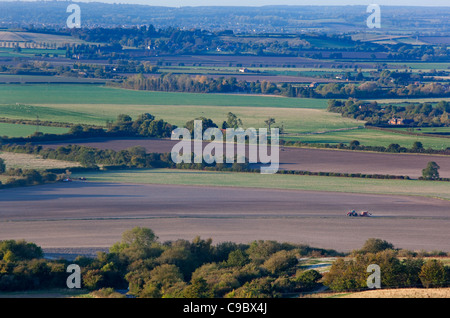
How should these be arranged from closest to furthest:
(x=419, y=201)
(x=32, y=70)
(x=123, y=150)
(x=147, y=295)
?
1. (x=147, y=295)
2. (x=419, y=201)
3. (x=123, y=150)
4. (x=32, y=70)

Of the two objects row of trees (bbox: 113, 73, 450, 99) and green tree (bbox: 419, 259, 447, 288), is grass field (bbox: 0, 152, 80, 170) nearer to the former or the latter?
green tree (bbox: 419, 259, 447, 288)

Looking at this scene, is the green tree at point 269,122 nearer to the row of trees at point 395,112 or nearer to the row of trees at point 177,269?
the row of trees at point 395,112

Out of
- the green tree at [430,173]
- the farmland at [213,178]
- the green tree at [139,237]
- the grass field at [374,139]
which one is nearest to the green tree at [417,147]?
the farmland at [213,178]

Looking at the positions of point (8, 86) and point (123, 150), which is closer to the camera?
point (123, 150)

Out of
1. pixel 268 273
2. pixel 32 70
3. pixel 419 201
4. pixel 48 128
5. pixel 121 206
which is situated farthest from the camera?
pixel 32 70

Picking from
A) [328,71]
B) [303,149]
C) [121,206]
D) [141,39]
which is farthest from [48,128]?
[141,39]

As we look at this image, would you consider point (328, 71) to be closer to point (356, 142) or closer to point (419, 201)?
point (356, 142)
